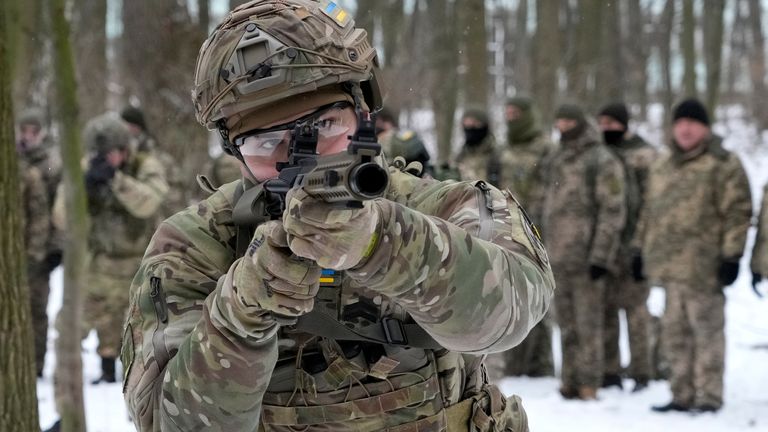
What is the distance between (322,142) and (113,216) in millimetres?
5378

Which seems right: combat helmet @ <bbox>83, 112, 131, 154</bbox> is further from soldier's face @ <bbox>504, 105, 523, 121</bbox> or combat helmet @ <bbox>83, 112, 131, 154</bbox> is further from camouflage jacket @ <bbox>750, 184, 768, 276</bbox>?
camouflage jacket @ <bbox>750, 184, 768, 276</bbox>

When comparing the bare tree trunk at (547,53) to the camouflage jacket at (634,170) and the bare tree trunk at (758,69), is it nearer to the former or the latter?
the camouflage jacket at (634,170)

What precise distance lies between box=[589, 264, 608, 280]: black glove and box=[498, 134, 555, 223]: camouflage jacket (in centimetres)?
64

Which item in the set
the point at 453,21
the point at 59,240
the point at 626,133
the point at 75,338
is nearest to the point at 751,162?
the point at 453,21

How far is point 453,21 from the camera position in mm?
15141

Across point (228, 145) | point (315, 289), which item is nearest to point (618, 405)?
point (228, 145)

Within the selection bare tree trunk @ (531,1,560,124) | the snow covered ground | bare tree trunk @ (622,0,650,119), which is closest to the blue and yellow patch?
the snow covered ground

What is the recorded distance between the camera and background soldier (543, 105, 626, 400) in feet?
21.7

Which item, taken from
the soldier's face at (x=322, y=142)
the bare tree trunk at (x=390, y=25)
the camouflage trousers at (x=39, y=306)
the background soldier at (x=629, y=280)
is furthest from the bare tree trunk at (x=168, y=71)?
the bare tree trunk at (x=390, y=25)

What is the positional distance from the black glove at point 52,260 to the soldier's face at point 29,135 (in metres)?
0.87

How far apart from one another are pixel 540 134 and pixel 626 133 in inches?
27.2

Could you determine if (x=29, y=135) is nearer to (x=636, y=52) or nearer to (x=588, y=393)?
(x=588, y=393)

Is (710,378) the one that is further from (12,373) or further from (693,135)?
(12,373)

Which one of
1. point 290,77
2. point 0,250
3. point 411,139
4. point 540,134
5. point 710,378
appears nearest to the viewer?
point 290,77
